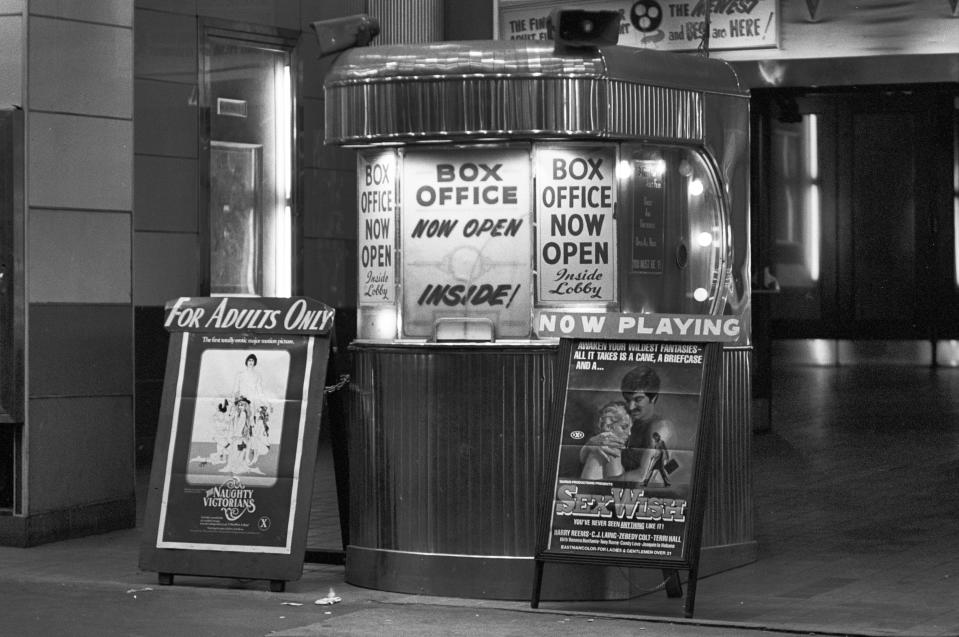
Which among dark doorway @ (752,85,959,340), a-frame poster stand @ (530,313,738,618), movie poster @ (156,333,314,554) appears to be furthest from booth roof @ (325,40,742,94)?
dark doorway @ (752,85,959,340)

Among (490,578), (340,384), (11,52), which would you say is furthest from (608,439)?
(11,52)

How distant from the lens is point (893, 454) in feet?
50.9

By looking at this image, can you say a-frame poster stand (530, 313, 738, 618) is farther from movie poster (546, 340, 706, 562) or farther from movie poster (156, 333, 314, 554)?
movie poster (156, 333, 314, 554)

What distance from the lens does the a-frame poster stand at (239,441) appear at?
28.9ft

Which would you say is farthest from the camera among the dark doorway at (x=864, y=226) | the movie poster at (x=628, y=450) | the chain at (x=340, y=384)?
the dark doorway at (x=864, y=226)

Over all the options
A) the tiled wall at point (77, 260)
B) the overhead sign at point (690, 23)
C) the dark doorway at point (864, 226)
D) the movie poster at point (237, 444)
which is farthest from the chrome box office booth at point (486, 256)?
the dark doorway at point (864, 226)

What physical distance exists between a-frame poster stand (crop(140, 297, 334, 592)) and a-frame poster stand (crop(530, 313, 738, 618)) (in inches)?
53.8

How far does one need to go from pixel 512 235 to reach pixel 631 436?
4.20 ft

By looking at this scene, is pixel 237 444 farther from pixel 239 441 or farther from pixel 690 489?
pixel 690 489

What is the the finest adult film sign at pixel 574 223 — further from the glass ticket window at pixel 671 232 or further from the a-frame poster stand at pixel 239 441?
the a-frame poster stand at pixel 239 441

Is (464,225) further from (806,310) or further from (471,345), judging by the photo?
(806,310)

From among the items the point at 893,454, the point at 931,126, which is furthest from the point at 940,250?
the point at 893,454

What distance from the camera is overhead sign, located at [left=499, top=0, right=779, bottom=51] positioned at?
15445 mm

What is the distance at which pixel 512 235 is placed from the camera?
28.7 ft
